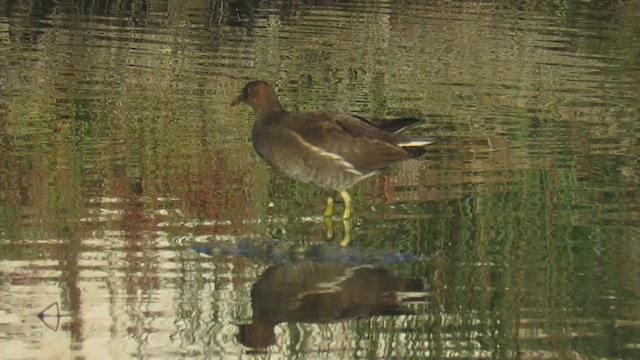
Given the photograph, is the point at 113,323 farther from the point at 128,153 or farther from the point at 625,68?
the point at 625,68

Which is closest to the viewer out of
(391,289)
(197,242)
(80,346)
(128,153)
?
(80,346)

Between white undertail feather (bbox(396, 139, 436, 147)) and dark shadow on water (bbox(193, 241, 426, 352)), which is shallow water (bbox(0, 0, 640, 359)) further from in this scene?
white undertail feather (bbox(396, 139, 436, 147))

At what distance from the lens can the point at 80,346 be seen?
21.5ft

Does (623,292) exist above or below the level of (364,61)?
below

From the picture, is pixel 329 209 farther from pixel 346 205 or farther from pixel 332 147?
pixel 332 147

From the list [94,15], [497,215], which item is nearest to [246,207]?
[497,215]

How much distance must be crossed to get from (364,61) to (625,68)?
293 cm

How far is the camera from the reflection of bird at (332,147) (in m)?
8.92

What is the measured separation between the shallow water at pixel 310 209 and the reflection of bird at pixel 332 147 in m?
0.30

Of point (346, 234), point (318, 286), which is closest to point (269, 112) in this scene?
point (346, 234)

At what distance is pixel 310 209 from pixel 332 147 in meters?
0.66

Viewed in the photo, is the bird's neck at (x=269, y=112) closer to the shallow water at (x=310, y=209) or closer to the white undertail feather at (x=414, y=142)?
the shallow water at (x=310, y=209)

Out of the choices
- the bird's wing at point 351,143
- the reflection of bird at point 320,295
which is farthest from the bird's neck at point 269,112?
the reflection of bird at point 320,295

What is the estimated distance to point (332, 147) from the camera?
29.3 feet
